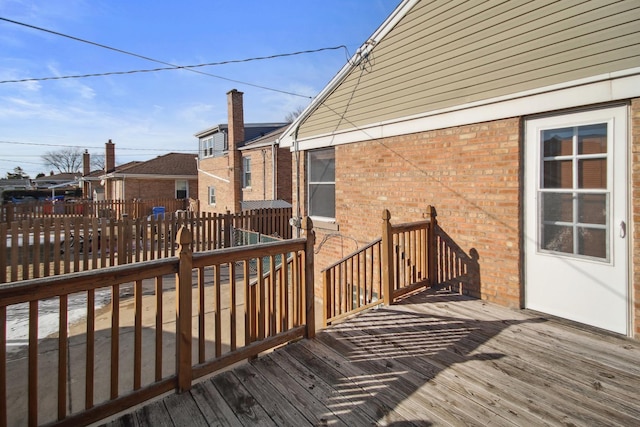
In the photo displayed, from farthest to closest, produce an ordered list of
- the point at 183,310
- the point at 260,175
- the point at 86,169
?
the point at 86,169, the point at 260,175, the point at 183,310

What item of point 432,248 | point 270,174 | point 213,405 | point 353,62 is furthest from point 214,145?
point 213,405

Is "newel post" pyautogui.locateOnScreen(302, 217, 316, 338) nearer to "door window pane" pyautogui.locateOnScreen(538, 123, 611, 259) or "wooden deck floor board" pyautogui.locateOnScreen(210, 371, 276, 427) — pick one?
"wooden deck floor board" pyautogui.locateOnScreen(210, 371, 276, 427)

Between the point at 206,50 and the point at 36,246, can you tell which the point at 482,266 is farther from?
the point at 206,50

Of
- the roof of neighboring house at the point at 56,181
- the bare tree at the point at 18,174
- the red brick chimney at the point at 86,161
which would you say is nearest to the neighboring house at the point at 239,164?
the red brick chimney at the point at 86,161

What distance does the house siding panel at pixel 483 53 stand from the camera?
11.8 feet

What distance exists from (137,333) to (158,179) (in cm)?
2652

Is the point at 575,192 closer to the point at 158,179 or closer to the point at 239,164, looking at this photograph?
the point at 239,164

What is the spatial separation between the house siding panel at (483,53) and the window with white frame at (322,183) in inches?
44.6

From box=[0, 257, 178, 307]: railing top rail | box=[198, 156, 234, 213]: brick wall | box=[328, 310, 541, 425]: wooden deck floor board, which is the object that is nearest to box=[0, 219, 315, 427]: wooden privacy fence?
box=[0, 257, 178, 307]: railing top rail

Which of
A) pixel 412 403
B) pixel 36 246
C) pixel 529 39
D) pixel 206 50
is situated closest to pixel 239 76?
pixel 206 50

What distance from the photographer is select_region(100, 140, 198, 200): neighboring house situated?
25.2 metres

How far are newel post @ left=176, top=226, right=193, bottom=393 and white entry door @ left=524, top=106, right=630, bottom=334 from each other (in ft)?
13.4

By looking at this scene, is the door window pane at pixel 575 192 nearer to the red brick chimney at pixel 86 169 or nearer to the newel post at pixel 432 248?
the newel post at pixel 432 248

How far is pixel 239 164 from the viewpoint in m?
18.0
